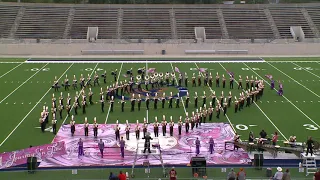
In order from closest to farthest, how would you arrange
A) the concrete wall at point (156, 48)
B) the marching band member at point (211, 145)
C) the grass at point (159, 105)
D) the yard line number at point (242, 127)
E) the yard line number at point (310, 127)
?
the marching band member at point (211, 145), the grass at point (159, 105), the yard line number at point (310, 127), the yard line number at point (242, 127), the concrete wall at point (156, 48)

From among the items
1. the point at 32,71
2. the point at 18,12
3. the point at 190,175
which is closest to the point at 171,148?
the point at 190,175

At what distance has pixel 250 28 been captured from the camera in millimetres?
43812

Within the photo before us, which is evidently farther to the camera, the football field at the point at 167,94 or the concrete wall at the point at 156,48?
the concrete wall at the point at 156,48

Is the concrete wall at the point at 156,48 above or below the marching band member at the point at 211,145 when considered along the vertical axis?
above

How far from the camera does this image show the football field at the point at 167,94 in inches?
667

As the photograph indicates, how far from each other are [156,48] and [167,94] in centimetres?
1523

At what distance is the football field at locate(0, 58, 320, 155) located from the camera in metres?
17.0

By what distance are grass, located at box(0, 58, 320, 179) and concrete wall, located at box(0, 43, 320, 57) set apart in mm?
5452

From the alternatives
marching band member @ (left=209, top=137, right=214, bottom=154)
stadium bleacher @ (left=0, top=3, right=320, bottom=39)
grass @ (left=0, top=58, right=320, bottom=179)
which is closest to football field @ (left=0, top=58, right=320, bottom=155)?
grass @ (left=0, top=58, right=320, bottom=179)

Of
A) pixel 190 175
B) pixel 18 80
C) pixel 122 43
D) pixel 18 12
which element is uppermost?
pixel 18 12

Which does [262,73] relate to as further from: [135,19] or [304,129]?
[135,19]

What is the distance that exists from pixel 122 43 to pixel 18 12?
13.1 meters

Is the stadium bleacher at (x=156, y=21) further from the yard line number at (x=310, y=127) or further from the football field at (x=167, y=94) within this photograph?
the yard line number at (x=310, y=127)

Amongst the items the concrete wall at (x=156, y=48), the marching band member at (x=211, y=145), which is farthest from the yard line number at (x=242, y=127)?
the concrete wall at (x=156, y=48)
